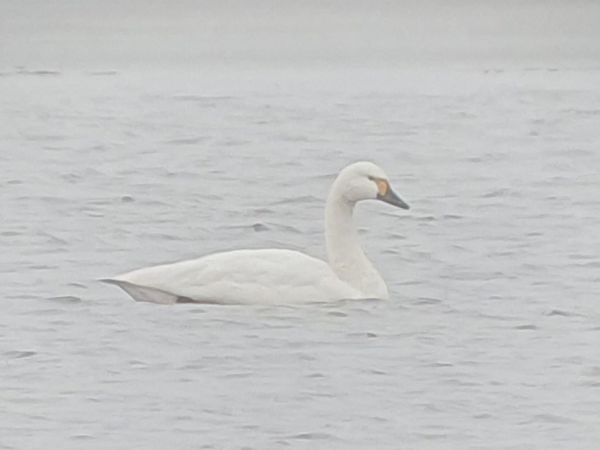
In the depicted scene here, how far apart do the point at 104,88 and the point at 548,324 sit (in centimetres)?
865

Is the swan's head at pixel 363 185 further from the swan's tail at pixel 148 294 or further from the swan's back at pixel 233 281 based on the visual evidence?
the swan's tail at pixel 148 294

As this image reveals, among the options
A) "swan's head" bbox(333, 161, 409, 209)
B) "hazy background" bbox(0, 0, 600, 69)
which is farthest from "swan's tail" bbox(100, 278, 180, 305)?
"hazy background" bbox(0, 0, 600, 69)

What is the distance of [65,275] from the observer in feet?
27.5

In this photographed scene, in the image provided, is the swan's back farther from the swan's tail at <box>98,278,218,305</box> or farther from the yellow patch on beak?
the yellow patch on beak

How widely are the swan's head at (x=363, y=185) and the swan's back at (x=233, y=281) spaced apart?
49 cm

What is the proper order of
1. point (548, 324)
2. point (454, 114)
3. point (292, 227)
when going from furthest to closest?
point (454, 114), point (292, 227), point (548, 324)

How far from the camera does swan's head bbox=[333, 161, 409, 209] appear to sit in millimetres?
8023

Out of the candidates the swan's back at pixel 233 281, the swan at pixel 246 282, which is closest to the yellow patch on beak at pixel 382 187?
the swan at pixel 246 282

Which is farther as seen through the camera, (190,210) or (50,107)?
(50,107)

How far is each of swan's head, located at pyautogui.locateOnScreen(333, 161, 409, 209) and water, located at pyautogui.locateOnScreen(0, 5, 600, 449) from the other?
40 cm

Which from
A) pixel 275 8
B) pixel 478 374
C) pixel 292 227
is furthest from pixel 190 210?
pixel 275 8

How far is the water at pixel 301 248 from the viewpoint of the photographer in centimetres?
599

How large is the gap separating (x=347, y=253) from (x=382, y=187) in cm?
29

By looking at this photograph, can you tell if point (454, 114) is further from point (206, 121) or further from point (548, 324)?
point (548, 324)
